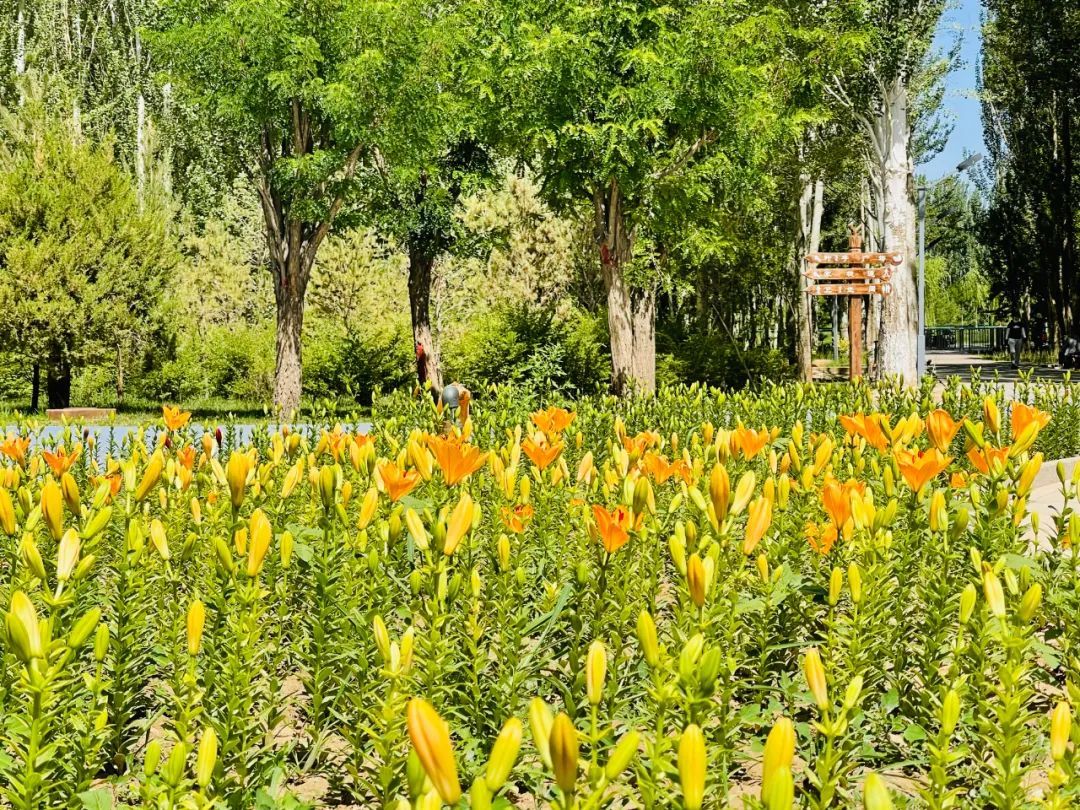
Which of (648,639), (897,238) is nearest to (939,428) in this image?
(648,639)

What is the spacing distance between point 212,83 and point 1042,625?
17315mm

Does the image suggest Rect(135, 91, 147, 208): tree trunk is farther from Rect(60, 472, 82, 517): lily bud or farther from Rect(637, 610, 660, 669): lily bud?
Rect(637, 610, 660, 669): lily bud

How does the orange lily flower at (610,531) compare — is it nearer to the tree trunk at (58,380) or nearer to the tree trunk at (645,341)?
the tree trunk at (645,341)

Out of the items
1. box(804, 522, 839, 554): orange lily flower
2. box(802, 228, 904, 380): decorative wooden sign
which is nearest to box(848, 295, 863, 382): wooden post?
box(802, 228, 904, 380): decorative wooden sign

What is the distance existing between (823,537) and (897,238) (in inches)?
689

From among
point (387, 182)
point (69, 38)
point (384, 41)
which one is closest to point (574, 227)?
point (387, 182)

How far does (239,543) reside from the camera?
246 cm

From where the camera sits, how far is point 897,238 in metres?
18.8

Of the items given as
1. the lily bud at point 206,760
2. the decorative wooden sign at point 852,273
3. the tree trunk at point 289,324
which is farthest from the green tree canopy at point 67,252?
the lily bud at point 206,760

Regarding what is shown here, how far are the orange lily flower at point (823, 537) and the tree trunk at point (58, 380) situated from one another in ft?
67.3

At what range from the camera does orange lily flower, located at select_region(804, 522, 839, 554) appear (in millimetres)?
2680

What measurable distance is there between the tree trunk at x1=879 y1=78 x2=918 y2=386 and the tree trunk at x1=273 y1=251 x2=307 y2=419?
10.8 meters

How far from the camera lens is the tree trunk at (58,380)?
20.6 meters

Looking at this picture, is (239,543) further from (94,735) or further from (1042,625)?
(1042,625)
